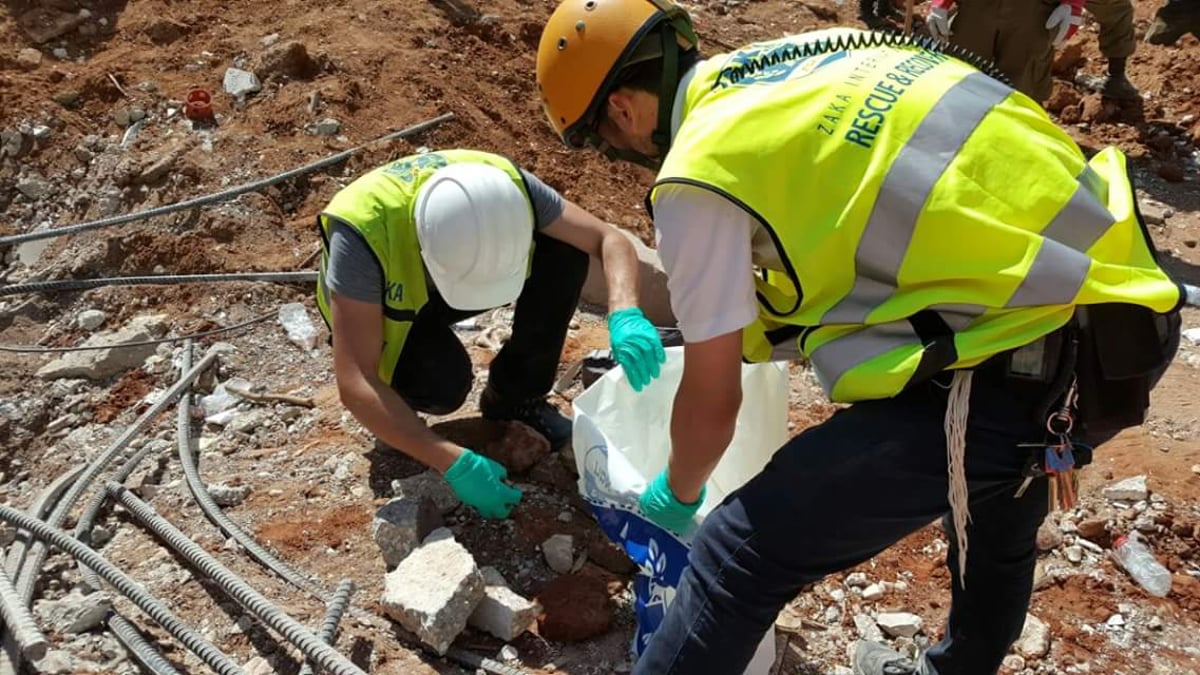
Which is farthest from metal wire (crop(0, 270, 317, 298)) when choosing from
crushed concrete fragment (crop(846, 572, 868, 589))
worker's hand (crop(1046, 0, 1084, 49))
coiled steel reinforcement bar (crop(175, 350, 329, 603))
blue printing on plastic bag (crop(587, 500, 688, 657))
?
worker's hand (crop(1046, 0, 1084, 49))

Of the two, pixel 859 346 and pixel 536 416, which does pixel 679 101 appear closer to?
pixel 859 346

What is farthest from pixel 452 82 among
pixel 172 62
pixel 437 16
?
pixel 172 62

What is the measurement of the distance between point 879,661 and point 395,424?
1.28 m

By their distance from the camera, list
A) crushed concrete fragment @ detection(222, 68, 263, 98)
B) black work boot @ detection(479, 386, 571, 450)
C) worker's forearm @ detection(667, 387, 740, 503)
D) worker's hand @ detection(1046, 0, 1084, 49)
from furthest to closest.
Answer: crushed concrete fragment @ detection(222, 68, 263, 98) → worker's hand @ detection(1046, 0, 1084, 49) → black work boot @ detection(479, 386, 571, 450) → worker's forearm @ detection(667, 387, 740, 503)

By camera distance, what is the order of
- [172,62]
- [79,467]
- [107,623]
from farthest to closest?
[172,62], [79,467], [107,623]

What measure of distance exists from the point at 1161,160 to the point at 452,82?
13.2ft

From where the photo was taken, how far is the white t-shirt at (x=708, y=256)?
1489mm

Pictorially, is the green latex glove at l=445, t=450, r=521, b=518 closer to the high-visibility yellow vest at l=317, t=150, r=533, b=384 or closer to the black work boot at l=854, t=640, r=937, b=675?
the high-visibility yellow vest at l=317, t=150, r=533, b=384

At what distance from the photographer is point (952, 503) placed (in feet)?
5.15

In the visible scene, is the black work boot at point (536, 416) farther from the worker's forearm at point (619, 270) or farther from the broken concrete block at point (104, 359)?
the broken concrete block at point (104, 359)

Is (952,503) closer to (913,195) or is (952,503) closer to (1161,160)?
(913,195)

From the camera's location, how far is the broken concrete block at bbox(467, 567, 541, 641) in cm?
240

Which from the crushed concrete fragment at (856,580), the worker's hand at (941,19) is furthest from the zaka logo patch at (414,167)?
the worker's hand at (941,19)

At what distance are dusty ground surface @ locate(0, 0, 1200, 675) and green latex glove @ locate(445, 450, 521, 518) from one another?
0.68ft
